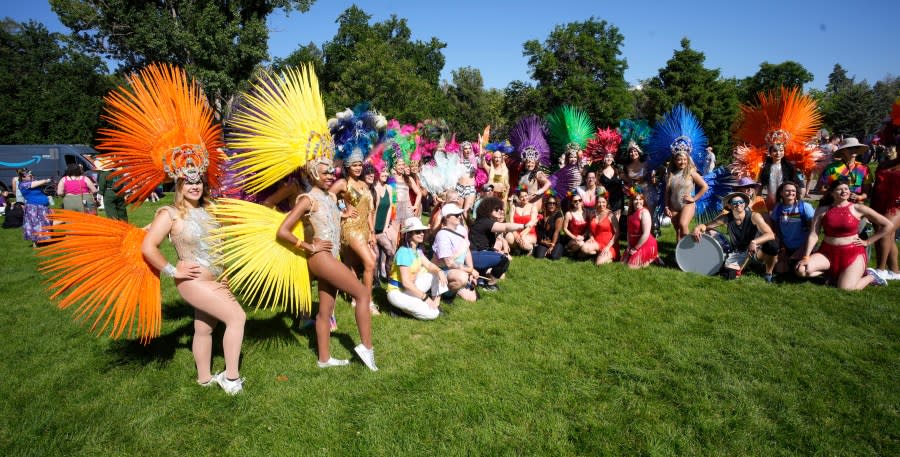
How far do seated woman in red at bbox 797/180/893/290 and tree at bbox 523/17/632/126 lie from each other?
2943 centimetres

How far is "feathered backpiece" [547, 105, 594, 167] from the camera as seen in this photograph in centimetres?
903

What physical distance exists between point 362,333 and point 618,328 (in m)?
2.79

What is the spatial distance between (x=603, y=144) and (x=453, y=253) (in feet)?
14.7

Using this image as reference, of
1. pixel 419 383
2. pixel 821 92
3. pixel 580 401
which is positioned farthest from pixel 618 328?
pixel 821 92

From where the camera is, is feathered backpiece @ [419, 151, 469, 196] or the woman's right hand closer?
the woman's right hand

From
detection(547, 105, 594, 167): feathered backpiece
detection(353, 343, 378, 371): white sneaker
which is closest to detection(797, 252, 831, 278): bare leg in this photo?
detection(547, 105, 594, 167): feathered backpiece

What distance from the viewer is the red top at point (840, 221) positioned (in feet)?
18.1

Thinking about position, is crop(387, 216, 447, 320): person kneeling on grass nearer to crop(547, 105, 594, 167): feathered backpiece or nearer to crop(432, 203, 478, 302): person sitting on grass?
crop(432, 203, 478, 302): person sitting on grass

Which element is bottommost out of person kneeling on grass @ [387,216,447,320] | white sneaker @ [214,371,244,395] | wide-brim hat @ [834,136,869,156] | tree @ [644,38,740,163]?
white sneaker @ [214,371,244,395]

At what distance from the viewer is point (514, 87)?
125ft

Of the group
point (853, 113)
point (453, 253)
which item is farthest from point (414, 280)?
point (853, 113)

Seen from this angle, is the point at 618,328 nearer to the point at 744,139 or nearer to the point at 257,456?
the point at 257,456

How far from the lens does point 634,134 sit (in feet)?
25.8

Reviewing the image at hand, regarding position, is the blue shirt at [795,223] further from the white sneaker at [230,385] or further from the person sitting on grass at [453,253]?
the white sneaker at [230,385]
